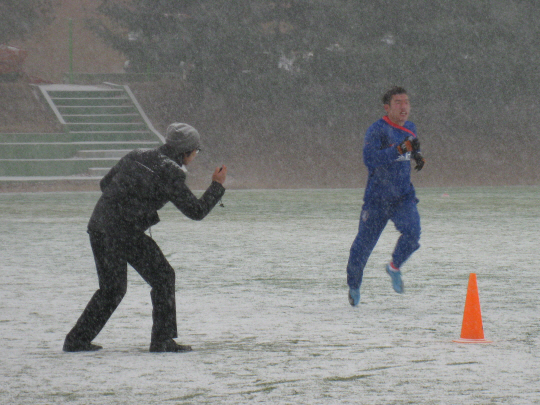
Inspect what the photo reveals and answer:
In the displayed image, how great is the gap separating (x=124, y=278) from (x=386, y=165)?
2578 millimetres

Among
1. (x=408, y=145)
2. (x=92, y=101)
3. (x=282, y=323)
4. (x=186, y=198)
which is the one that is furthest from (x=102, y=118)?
(x=186, y=198)

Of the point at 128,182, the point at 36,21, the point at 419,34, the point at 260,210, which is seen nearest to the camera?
the point at 128,182

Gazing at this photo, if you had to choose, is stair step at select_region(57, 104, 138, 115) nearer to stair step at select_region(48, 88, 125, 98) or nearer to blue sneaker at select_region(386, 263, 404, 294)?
stair step at select_region(48, 88, 125, 98)

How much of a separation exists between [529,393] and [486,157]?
25785mm

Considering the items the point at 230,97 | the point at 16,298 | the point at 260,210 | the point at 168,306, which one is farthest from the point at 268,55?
the point at 168,306

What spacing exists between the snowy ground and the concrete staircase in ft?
37.1

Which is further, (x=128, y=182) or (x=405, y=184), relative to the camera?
(x=405, y=184)

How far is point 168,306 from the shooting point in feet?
18.6

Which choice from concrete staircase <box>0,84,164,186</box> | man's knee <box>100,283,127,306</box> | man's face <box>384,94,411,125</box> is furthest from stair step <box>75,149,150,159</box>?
man's knee <box>100,283,127,306</box>

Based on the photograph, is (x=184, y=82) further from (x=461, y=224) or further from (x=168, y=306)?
(x=168, y=306)

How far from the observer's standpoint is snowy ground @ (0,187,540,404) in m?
4.82

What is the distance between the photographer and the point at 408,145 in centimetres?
712

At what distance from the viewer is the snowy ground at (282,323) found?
15.8 feet

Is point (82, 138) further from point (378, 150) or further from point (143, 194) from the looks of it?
point (143, 194)
